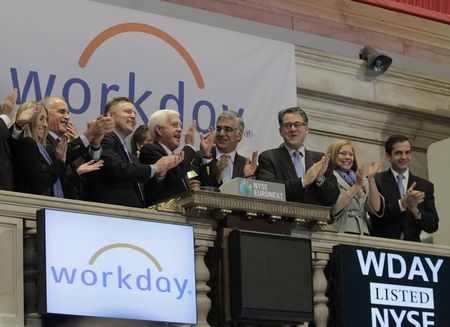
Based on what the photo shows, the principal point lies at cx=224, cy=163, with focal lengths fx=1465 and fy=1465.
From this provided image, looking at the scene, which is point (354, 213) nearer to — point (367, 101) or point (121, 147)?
point (121, 147)

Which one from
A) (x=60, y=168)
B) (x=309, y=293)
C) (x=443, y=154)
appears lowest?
(x=309, y=293)

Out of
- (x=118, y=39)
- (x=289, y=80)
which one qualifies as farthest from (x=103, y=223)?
(x=289, y=80)

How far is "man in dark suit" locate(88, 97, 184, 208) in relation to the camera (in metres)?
9.24

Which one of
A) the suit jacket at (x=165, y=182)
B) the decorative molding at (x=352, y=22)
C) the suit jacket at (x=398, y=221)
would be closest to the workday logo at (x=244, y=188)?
the suit jacket at (x=165, y=182)

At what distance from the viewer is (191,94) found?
11.9m

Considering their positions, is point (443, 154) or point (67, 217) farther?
point (443, 154)

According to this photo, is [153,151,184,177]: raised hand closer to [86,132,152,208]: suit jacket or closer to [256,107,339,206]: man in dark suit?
[86,132,152,208]: suit jacket

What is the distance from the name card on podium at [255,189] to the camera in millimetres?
9398

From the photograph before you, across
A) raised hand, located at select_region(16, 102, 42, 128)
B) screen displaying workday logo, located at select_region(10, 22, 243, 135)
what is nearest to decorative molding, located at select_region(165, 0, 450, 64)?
screen displaying workday logo, located at select_region(10, 22, 243, 135)

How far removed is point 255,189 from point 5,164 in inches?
64.8

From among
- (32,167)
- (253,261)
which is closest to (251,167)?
(253,261)

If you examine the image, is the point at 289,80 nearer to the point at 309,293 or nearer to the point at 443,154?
the point at 443,154

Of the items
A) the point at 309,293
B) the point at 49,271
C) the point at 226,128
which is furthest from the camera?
the point at 226,128

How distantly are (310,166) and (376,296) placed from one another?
1042 millimetres
